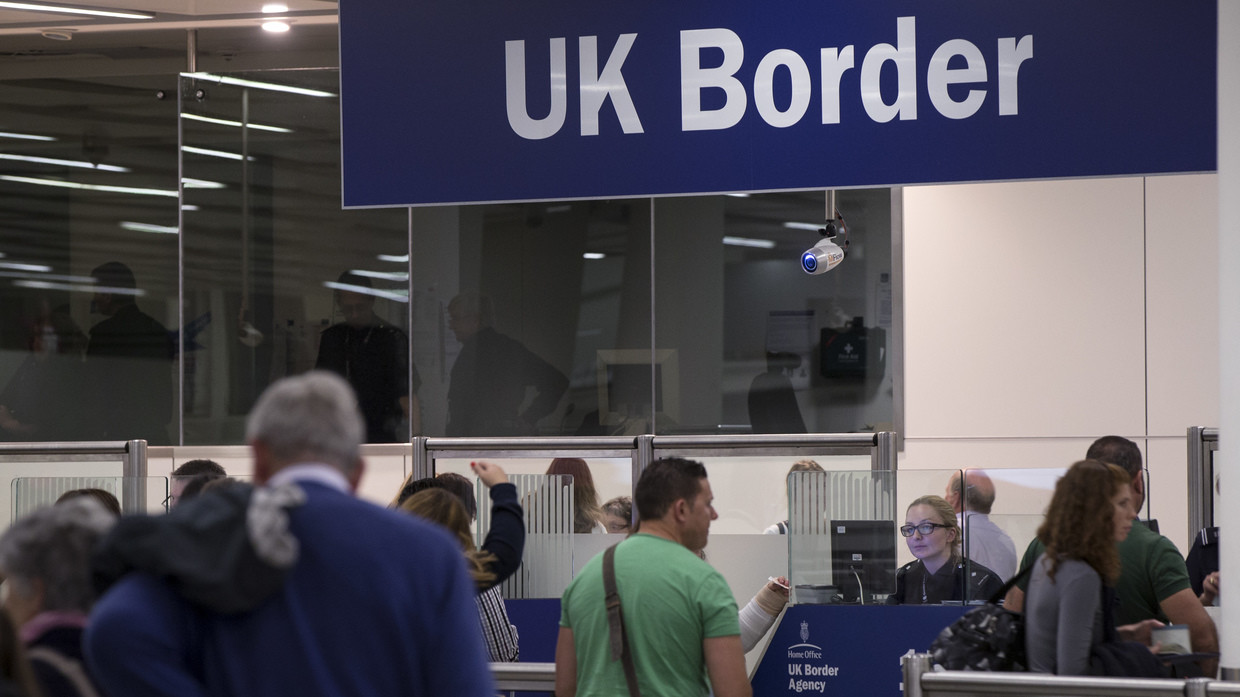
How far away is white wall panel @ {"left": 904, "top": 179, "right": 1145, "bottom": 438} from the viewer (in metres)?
9.03

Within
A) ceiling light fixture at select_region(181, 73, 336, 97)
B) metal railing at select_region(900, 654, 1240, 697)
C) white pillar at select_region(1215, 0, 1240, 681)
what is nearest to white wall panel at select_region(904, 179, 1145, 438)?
ceiling light fixture at select_region(181, 73, 336, 97)

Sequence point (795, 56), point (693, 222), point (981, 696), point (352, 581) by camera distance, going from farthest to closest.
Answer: point (693, 222) → point (795, 56) → point (981, 696) → point (352, 581)

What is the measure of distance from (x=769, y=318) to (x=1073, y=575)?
20.2 feet

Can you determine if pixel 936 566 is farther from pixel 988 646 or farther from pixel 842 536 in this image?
pixel 988 646

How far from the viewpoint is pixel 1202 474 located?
5.52 meters

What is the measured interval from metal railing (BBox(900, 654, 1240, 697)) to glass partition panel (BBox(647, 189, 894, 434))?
595 centimetres

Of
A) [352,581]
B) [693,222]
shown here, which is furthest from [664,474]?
[693,222]

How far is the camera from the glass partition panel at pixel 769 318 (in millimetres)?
9336

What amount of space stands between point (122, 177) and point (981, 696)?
8.19m

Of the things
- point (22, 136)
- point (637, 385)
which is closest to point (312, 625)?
point (637, 385)

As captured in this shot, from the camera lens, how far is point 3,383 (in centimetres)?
1008

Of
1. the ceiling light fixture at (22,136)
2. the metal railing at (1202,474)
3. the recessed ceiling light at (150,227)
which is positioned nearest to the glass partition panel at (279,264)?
the recessed ceiling light at (150,227)

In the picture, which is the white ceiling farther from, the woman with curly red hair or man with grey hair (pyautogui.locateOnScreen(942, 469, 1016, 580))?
the woman with curly red hair

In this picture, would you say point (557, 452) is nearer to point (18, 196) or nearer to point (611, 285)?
point (611, 285)
